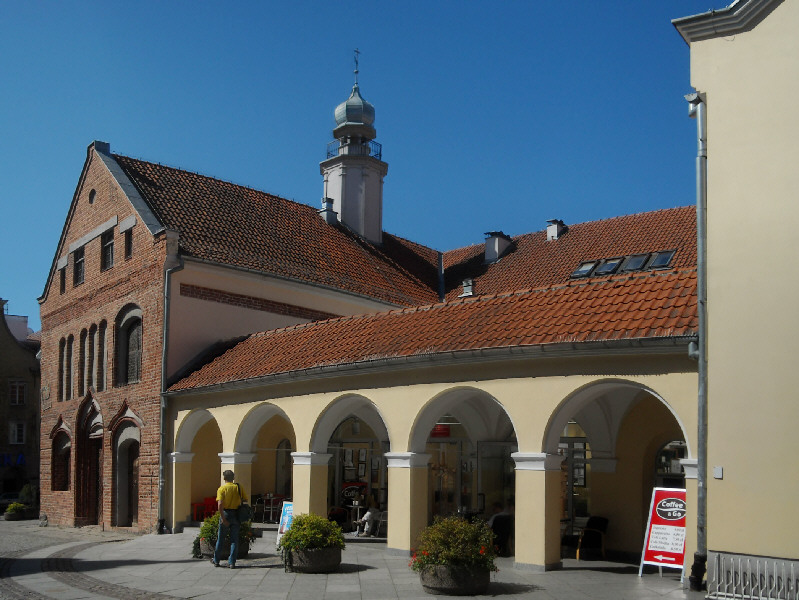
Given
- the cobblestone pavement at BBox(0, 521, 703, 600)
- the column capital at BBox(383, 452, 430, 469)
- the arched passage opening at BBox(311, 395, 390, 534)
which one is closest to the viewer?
the cobblestone pavement at BBox(0, 521, 703, 600)

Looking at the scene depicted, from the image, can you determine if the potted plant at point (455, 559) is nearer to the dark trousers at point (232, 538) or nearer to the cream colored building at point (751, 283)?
the cream colored building at point (751, 283)

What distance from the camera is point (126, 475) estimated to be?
2494cm

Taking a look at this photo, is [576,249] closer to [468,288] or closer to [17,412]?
[468,288]

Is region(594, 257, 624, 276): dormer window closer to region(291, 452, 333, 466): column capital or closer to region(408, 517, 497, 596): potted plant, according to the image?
region(291, 452, 333, 466): column capital

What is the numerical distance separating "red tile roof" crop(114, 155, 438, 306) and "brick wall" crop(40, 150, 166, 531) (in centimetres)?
107

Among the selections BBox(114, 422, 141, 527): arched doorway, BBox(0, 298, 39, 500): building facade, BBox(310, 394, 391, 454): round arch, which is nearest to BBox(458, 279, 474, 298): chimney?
BBox(114, 422, 141, 527): arched doorway

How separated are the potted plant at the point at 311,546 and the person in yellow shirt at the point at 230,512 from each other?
39.3 inches

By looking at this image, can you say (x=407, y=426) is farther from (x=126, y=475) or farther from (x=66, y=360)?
(x=66, y=360)

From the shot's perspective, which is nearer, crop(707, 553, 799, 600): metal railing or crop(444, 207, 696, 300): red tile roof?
crop(707, 553, 799, 600): metal railing

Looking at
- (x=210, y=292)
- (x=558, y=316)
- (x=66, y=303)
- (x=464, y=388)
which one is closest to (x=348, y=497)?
(x=210, y=292)

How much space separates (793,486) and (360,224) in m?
23.2

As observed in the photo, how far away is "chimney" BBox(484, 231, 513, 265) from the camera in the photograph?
3119 centimetres

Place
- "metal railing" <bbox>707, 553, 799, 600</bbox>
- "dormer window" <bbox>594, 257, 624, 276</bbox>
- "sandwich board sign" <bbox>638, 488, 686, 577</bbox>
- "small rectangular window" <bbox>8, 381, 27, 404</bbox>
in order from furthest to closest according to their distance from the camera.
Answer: "small rectangular window" <bbox>8, 381, 27, 404</bbox>, "dormer window" <bbox>594, 257, 624, 276</bbox>, "sandwich board sign" <bbox>638, 488, 686, 577</bbox>, "metal railing" <bbox>707, 553, 799, 600</bbox>

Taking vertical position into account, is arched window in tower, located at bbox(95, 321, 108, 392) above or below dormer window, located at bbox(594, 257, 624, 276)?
below
